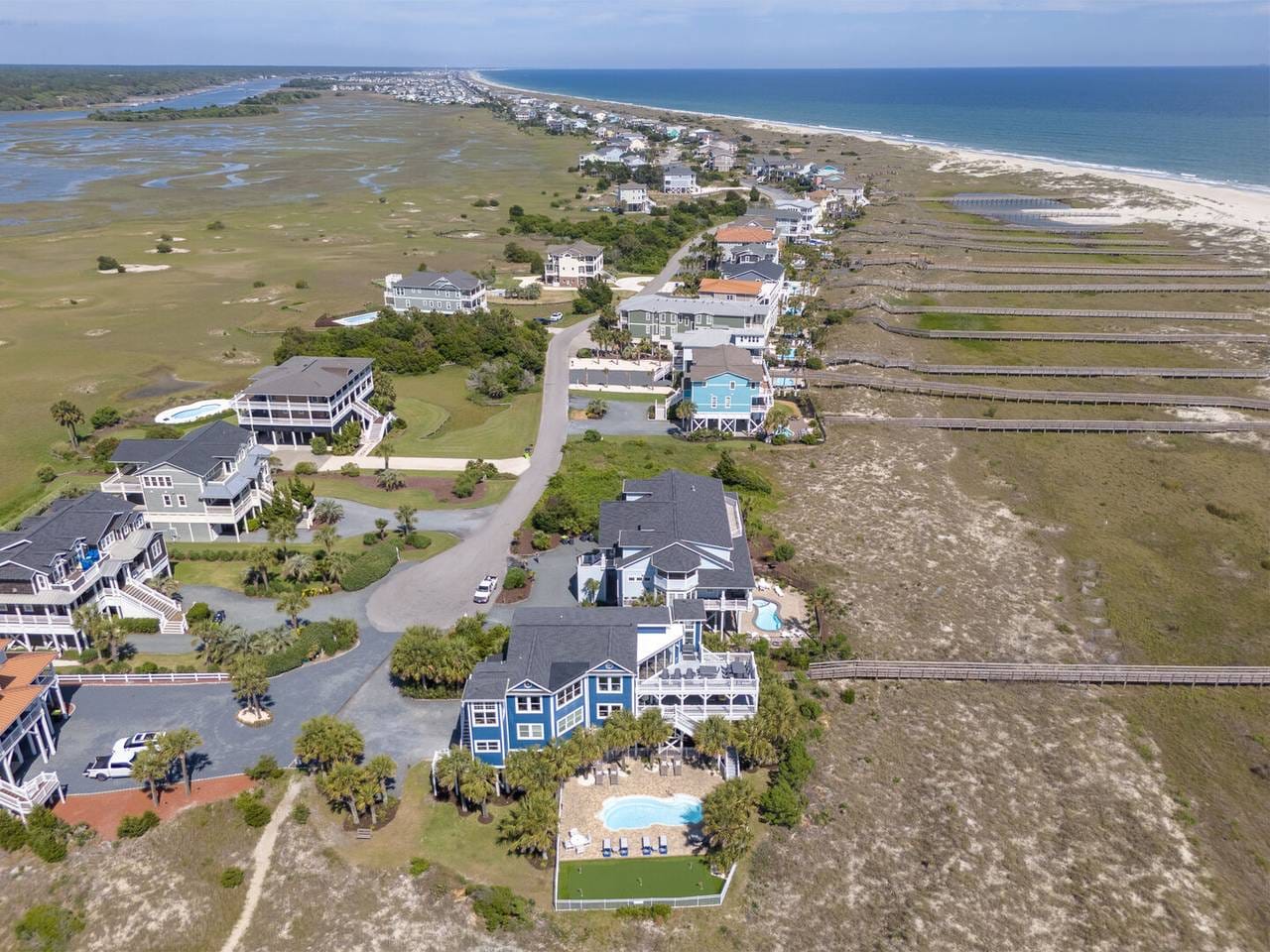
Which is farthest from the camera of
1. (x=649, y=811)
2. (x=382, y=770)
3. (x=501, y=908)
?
(x=649, y=811)

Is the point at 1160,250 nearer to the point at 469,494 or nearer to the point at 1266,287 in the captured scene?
the point at 1266,287

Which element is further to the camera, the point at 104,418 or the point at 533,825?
the point at 104,418

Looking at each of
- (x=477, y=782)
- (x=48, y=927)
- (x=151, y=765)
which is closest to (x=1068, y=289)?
(x=477, y=782)

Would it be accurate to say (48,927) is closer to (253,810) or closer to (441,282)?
(253,810)

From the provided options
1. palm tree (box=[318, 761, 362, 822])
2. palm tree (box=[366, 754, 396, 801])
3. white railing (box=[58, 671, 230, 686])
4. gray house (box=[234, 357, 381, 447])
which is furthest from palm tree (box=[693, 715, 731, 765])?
gray house (box=[234, 357, 381, 447])

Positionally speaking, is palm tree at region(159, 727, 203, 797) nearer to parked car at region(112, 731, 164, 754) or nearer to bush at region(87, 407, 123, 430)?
parked car at region(112, 731, 164, 754)

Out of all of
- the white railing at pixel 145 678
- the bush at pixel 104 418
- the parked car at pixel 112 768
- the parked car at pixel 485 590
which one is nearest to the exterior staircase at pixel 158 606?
the white railing at pixel 145 678

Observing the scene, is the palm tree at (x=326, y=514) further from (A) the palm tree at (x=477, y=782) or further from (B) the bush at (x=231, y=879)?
(B) the bush at (x=231, y=879)
